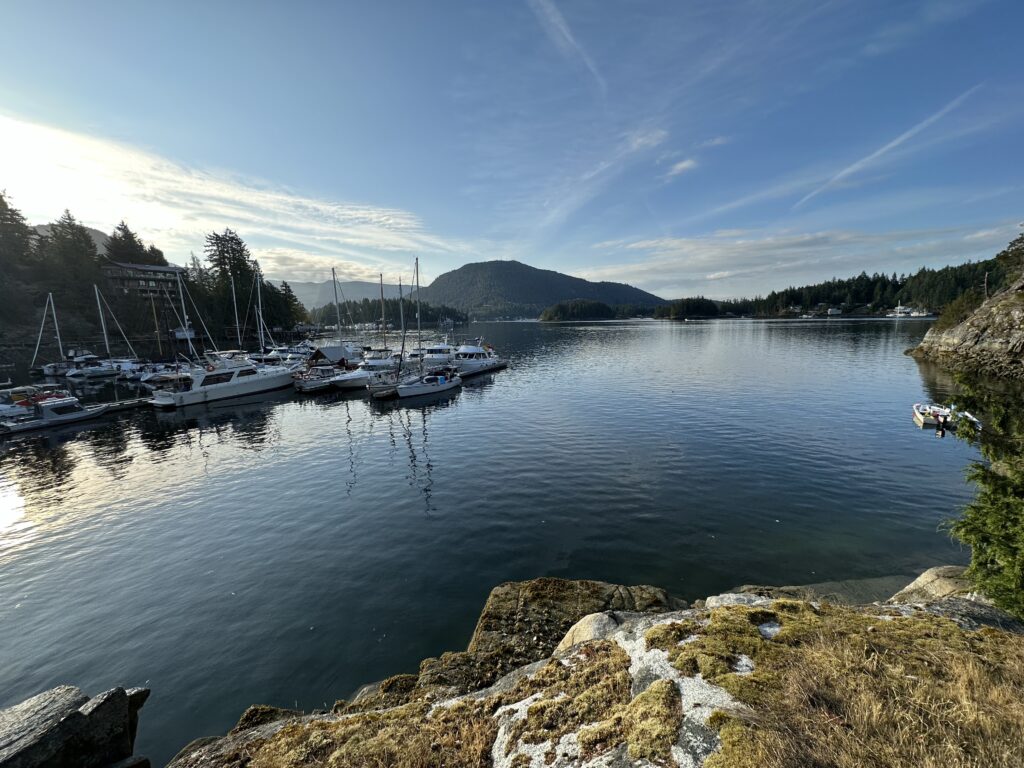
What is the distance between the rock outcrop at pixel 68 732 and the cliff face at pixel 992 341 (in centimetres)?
7892

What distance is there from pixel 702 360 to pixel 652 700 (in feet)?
268

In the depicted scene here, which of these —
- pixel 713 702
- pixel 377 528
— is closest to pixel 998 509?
pixel 713 702

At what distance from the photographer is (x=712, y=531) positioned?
1816 cm

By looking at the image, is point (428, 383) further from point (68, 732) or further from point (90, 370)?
point (90, 370)

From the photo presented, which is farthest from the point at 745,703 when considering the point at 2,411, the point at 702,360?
the point at 702,360

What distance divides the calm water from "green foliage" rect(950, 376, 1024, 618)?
6576mm

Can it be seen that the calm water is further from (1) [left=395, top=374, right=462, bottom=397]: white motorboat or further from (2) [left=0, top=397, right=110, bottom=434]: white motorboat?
(1) [left=395, top=374, right=462, bottom=397]: white motorboat

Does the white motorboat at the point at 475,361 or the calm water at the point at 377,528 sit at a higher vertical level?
the white motorboat at the point at 475,361

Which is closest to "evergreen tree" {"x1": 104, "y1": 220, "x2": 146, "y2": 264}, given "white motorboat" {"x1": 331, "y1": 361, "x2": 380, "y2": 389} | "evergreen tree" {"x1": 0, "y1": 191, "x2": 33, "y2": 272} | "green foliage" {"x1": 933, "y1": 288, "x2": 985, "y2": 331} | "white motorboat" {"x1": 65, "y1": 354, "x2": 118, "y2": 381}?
"evergreen tree" {"x1": 0, "y1": 191, "x2": 33, "y2": 272}

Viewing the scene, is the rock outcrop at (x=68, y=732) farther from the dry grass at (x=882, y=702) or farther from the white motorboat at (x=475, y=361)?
the white motorboat at (x=475, y=361)

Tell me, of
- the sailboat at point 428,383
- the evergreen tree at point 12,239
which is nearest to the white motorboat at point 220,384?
the sailboat at point 428,383

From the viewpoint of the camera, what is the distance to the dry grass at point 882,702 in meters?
4.24

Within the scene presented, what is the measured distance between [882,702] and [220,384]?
6531 cm

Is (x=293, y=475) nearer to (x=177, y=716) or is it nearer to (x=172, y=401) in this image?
(x=177, y=716)
